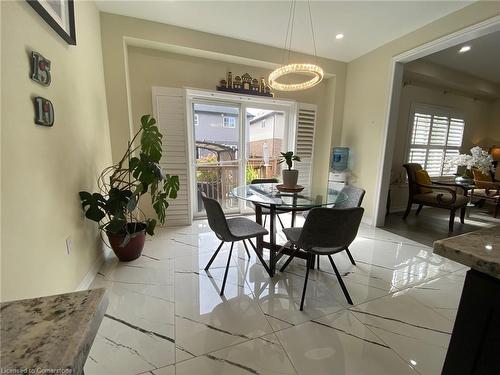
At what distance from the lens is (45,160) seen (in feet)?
4.56

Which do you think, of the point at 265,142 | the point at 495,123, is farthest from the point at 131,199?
the point at 495,123

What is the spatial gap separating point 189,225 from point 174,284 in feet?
4.90

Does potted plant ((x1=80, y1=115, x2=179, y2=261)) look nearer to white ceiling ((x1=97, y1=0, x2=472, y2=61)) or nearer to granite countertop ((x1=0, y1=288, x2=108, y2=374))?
white ceiling ((x1=97, y1=0, x2=472, y2=61))

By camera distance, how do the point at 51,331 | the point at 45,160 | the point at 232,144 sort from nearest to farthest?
the point at 51,331 → the point at 45,160 → the point at 232,144

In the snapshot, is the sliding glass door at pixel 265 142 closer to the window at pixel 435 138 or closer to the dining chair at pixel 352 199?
the dining chair at pixel 352 199

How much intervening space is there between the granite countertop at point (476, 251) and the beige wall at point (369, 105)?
9.69 ft

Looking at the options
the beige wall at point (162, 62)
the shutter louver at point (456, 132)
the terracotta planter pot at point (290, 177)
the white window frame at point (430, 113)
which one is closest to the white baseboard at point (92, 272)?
the beige wall at point (162, 62)

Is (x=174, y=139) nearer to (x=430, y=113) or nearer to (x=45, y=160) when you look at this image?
(x=45, y=160)

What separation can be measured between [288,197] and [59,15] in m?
2.25

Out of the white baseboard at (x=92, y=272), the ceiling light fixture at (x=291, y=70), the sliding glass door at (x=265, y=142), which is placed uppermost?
the ceiling light fixture at (x=291, y=70)

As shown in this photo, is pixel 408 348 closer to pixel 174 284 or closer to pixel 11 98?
pixel 174 284

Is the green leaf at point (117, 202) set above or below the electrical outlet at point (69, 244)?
above

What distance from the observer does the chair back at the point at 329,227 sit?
155cm

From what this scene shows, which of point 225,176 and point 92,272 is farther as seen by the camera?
point 225,176
